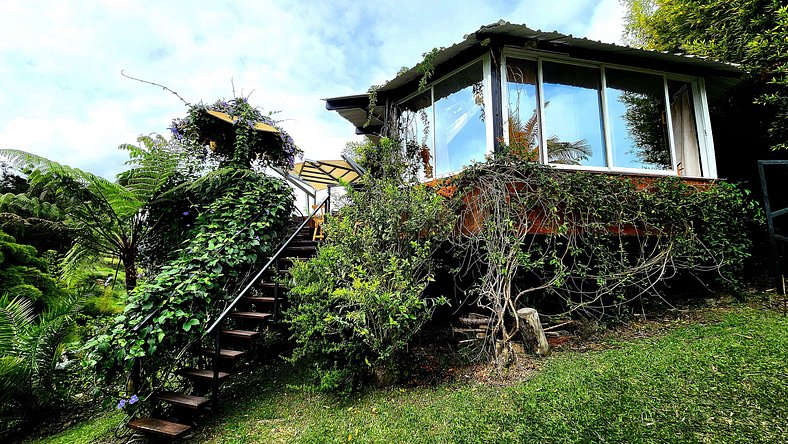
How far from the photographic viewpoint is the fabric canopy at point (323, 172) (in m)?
8.82

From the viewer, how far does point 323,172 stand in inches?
368

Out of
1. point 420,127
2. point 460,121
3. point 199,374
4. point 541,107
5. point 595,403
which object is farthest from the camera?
point 420,127

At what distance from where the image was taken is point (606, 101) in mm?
5379

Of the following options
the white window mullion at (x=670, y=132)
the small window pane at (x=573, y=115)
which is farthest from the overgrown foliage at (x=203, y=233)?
the white window mullion at (x=670, y=132)

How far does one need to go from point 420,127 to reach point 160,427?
567 cm

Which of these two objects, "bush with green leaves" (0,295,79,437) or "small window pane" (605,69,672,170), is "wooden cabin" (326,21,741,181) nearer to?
"small window pane" (605,69,672,170)

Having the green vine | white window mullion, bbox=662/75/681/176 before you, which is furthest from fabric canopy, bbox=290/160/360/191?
white window mullion, bbox=662/75/681/176

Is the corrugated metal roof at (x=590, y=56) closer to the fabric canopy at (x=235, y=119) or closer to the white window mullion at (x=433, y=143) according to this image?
the white window mullion at (x=433, y=143)

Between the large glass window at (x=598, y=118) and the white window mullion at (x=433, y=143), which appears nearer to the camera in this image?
the large glass window at (x=598, y=118)

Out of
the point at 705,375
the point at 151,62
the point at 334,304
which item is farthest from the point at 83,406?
the point at 705,375

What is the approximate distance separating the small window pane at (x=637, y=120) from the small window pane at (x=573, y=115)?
0.78 feet

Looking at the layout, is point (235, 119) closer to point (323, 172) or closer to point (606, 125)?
point (323, 172)

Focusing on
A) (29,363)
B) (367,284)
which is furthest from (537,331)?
(29,363)

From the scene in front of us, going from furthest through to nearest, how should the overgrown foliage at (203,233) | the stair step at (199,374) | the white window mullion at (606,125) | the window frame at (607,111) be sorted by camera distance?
1. the white window mullion at (606,125)
2. the window frame at (607,111)
3. the stair step at (199,374)
4. the overgrown foliage at (203,233)
